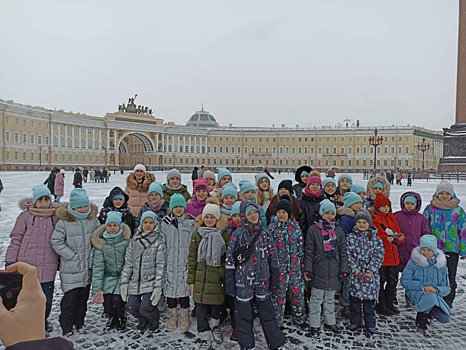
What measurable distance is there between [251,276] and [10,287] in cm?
224

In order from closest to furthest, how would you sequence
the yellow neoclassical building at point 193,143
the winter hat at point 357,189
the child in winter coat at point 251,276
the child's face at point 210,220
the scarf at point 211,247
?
1. the child in winter coat at point 251,276
2. the scarf at point 211,247
3. the child's face at point 210,220
4. the winter hat at point 357,189
5. the yellow neoclassical building at point 193,143

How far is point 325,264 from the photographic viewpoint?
138 inches

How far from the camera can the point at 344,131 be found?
75125 mm

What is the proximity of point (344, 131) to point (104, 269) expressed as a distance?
250 feet

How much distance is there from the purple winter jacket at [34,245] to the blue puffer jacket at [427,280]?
350cm

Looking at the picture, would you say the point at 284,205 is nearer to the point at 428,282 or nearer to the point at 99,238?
the point at 428,282

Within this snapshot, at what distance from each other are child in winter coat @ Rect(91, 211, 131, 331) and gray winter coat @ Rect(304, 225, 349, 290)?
1817 millimetres

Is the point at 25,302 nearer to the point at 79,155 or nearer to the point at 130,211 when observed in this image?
the point at 130,211

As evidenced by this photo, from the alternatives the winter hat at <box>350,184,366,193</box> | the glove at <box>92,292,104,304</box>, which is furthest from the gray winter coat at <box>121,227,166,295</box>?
the winter hat at <box>350,184,366,193</box>

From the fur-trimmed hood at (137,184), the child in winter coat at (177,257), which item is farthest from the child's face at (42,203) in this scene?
the fur-trimmed hood at (137,184)

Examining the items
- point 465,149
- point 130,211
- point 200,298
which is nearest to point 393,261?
point 200,298

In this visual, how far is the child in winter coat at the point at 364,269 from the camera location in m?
3.49

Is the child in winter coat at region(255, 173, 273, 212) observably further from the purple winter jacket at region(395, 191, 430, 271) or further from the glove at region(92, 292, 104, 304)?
the glove at region(92, 292, 104, 304)

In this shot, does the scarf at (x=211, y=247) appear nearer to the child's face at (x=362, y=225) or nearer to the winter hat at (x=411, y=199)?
the child's face at (x=362, y=225)
